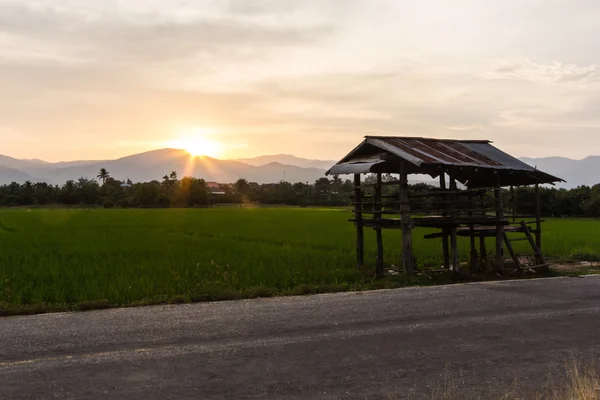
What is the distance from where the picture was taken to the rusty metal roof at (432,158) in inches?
494

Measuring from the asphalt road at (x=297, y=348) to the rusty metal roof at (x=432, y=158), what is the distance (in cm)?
455

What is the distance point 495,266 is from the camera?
13523mm

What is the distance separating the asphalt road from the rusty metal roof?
14.9 ft

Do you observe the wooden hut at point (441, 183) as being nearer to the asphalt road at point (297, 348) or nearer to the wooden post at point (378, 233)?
the wooden post at point (378, 233)

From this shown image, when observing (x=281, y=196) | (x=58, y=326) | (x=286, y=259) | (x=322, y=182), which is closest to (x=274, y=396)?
(x=58, y=326)

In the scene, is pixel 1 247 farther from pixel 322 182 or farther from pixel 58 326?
pixel 322 182

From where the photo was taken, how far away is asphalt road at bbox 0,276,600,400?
476 cm

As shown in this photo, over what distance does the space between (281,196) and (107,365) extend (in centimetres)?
10008

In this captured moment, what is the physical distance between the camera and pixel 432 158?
12.4 metres

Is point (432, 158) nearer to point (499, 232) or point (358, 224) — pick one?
point (358, 224)

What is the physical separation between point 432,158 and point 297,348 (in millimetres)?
7824

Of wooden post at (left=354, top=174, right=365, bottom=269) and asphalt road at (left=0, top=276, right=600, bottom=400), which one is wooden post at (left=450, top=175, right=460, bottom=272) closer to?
wooden post at (left=354, top=174, right=365, bottom=269)

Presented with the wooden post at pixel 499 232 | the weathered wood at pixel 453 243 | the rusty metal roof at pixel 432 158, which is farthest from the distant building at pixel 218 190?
the wooden post at pixel 499 232

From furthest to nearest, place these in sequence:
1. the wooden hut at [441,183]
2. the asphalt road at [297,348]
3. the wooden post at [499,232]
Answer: the wooden post at [499,232] → the wooden hut at [441,183] → the asphalt road at [297,348]
